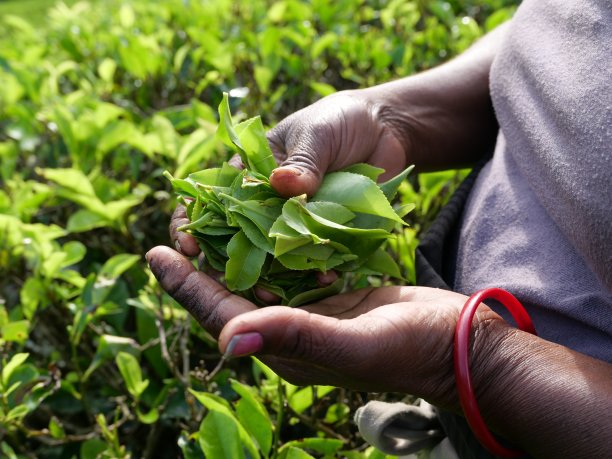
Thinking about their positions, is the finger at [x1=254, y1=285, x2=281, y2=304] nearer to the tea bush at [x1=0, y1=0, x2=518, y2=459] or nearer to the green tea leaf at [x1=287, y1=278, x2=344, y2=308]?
the green tea leaf at [x1=287, y1=278, x2=344, y2=308]

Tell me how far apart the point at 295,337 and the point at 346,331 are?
72mm

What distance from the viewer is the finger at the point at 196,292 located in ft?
3.52

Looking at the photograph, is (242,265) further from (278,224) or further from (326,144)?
(326,144)

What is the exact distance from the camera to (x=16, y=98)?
95.8 inches

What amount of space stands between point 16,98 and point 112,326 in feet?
3.37

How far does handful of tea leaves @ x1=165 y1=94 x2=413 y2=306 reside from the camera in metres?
1.14

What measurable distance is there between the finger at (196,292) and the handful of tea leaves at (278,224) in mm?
44

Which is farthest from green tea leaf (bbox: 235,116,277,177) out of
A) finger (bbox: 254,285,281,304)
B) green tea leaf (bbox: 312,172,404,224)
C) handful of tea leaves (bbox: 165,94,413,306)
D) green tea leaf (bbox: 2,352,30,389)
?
green tea leaf (bbox: 2,352,30,389)

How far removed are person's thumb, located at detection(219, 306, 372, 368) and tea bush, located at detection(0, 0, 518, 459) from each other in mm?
333

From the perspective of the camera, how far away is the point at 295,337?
2.99 feet

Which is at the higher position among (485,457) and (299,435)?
(485,457)

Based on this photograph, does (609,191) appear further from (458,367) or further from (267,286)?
(267,286)

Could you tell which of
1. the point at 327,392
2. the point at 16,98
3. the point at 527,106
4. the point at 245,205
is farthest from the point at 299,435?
the point at 16,98

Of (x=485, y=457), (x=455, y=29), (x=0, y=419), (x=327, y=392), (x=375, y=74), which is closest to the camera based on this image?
(x=485, y=457)
